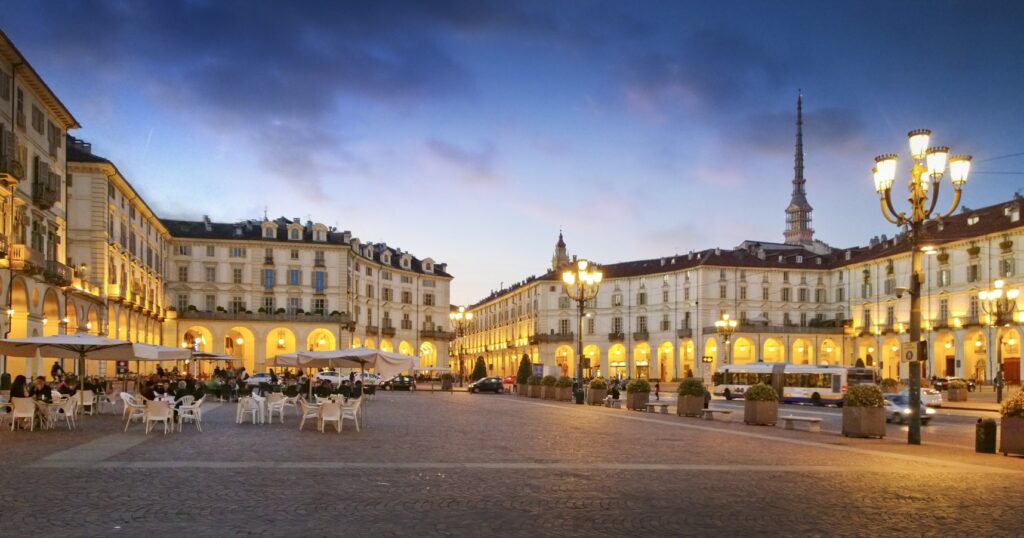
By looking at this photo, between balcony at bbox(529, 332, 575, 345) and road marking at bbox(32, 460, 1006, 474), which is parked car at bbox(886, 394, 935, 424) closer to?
road marking at bbox(32, 460, 1006, 474)

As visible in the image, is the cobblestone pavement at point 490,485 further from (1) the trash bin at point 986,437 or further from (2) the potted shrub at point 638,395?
(2) the potted shrub at point 638,395

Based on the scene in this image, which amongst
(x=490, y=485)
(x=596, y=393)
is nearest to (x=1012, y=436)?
(x=490, y=485)

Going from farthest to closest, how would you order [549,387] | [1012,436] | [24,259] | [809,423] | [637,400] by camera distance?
[549,387] → [24,259] → [637,400] → [809,423] → [1012,436]

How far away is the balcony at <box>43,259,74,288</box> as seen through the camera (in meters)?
39.6

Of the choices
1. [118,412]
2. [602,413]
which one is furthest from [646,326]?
[118,412]

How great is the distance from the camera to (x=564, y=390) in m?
43.9

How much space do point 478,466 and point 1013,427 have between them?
36.5 feet

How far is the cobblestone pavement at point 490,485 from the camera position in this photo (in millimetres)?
9578

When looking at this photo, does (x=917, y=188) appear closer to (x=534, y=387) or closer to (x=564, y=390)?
(x=564, y=390)

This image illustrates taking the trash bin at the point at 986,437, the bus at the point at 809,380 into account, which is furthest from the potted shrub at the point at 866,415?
the bus at the point at 809,380

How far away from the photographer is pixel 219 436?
2006 centimetres

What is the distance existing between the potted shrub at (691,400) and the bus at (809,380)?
1960 centimetres

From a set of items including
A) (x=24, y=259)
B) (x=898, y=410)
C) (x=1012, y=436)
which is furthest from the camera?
(x=24, y=259)

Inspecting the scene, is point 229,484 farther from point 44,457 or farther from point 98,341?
point 98,341
